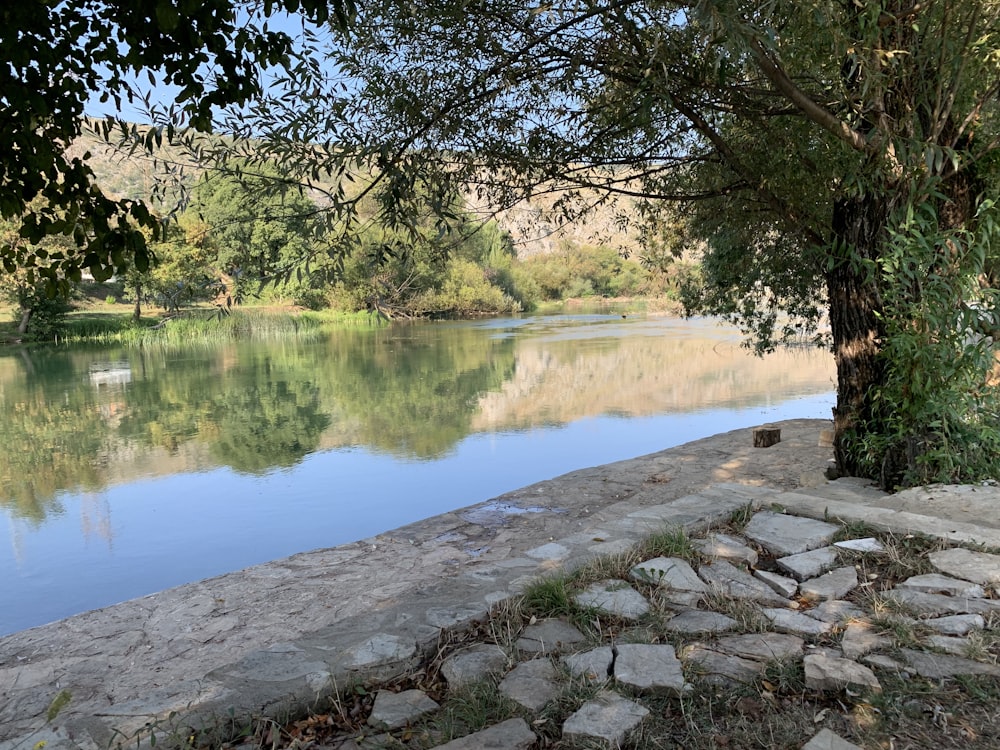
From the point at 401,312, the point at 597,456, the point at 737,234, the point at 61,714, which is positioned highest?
the point at 737,234

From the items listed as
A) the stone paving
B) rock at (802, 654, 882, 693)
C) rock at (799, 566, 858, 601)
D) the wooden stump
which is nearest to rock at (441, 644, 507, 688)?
the stone paving

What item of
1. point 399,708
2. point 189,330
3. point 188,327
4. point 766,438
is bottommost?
point 766,438

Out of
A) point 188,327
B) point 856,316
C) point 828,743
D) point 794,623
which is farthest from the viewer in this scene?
point 188,327

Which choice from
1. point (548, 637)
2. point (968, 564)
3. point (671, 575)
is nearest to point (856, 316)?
point (968, 564)

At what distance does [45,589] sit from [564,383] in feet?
37.4

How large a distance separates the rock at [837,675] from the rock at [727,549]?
0.87 metres

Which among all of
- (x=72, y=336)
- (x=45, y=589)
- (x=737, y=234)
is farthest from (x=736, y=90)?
(x=72, y=336)

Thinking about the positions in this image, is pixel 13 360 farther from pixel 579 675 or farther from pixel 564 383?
pixel 579 675

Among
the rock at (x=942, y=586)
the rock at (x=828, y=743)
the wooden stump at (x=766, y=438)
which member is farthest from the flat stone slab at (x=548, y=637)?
the wooden stump at (x=766, y=438)

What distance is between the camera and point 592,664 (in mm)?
2127

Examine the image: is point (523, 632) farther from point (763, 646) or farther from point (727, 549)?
point (727, 549)

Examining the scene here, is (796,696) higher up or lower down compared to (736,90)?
lower down

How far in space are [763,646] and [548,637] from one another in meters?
0.65

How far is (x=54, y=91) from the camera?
97.7 inches
